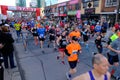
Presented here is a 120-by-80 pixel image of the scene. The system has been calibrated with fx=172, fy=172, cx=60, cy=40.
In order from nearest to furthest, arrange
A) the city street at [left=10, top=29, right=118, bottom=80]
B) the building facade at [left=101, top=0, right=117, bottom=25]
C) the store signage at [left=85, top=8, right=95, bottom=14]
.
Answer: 1. the city street at [left=10, top=29, right=118, bottom=80]
2. the building facade at [left=101, top=0, right=117, bottom=25]
3. the store signage at [left=85, top=8, right=95, bottom=14]

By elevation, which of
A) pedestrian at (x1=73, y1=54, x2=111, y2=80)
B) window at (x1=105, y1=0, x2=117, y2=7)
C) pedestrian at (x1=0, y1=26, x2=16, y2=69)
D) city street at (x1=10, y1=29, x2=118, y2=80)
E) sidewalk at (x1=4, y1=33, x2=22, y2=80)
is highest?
window at (x1=105, y1=0, x2=117, y2=7)

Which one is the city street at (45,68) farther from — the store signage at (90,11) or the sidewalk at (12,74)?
the store signage at (90,11)

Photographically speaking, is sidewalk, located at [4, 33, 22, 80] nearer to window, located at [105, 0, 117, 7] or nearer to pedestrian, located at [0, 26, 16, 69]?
pedestrian, located at [0, 26, 16, 69]

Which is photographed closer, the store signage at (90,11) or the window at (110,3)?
the window at (110,3)

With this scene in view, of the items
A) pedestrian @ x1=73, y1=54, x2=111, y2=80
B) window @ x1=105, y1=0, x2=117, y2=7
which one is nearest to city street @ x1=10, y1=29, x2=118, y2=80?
pedestrian @ x1=73, y1=54, x2=111, y2=80

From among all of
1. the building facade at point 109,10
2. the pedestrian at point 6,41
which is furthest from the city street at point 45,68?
the building facade at point 109,10

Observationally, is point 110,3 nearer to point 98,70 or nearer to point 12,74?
point 12,74

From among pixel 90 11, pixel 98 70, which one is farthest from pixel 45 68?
pixel 90 11

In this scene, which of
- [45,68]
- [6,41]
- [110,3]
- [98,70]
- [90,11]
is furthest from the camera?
[90,11]

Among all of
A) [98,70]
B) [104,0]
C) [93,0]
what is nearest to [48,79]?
[98,70]

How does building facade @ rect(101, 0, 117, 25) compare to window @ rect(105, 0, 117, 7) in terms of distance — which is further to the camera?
window @ rect(105, 0, 117, 7)

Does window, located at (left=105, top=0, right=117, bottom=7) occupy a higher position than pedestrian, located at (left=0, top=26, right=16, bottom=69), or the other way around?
window, located at (left=105, top=0, right=117, bottom=7)

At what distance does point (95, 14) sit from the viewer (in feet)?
116

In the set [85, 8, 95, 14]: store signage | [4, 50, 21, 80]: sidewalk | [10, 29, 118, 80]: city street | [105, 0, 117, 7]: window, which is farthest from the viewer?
[85, 8, 95, 14]: store signage
